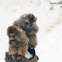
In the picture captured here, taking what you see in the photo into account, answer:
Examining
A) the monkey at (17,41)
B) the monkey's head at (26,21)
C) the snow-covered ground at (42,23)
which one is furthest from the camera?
the snow-covered ground at (42,23)

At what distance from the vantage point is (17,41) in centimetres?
400

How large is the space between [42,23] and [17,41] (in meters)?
6.43

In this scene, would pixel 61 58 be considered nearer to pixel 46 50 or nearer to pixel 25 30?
pixel 46 50

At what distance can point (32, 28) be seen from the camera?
438cm

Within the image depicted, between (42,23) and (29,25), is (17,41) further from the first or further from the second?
(42,23)

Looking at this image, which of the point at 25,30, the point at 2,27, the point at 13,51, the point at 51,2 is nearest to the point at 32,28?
the point at 25,30

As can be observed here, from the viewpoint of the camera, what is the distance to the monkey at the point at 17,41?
396cm

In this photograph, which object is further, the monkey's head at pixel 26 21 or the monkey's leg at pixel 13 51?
the monkey's head at pixel 26 21

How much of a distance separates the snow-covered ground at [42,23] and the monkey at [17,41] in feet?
9.39

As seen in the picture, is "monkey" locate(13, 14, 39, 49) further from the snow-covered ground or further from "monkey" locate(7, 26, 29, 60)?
the snow-covered ground

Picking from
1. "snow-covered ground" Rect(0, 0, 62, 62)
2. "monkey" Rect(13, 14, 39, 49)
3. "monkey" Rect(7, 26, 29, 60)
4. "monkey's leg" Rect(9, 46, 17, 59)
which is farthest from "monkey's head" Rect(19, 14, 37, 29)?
"snow-covered ground" Rect(0, 0, 62, 62)

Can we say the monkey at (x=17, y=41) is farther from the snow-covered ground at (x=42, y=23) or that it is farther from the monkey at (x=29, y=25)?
the snow-covered ground at (x=42, y=23)

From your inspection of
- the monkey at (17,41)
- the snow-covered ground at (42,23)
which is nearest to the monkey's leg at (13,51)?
the monkey at (17,41)

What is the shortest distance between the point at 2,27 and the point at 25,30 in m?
5.04
